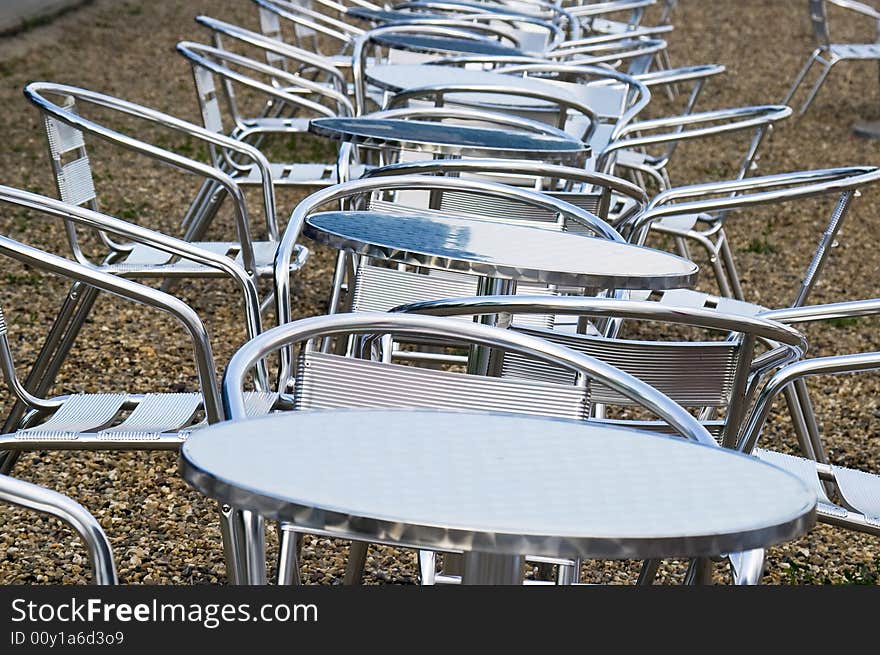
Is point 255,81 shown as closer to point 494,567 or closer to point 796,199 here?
point 796,199

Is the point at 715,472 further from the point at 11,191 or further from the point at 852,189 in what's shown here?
the point at 852,189

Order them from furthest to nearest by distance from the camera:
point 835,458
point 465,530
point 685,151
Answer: point 685,151 → point 835,458 → point 465,530

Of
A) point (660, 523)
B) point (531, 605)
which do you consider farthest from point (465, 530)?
point (531, 605)

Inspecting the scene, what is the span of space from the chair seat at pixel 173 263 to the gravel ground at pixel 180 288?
0.49 metres

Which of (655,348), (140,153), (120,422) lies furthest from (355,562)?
(140,153)

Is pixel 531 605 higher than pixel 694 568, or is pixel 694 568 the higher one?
pixel 531 605

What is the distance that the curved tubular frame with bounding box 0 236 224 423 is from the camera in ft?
7.08

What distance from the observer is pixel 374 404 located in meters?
1.73

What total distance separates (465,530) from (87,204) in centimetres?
260

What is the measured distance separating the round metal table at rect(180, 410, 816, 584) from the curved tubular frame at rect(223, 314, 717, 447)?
23 centimetres

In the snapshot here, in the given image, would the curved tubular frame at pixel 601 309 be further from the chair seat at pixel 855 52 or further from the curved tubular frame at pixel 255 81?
the chair seat at pixel 855 52

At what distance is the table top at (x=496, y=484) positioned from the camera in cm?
113

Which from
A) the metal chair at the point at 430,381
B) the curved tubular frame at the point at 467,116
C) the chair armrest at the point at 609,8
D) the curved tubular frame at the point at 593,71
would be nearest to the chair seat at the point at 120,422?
the metal chair at the point at 430,381

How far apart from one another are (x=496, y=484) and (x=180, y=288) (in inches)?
148
